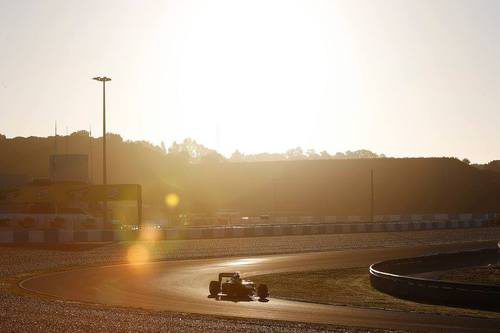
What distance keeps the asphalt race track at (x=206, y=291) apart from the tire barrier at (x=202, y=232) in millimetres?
15158

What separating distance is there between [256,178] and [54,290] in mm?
148045

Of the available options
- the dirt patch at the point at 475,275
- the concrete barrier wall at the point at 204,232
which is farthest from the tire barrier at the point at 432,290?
the concrete barrier wall at the point at 204,232

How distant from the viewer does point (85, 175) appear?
274 ft

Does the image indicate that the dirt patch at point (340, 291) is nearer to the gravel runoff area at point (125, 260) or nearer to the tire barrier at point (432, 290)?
the tire barrier at point (432, 290)

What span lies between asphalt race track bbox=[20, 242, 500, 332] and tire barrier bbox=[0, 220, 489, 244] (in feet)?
49.7

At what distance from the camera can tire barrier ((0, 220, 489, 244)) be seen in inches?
2089

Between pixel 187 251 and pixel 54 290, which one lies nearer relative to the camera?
pixel 54 290

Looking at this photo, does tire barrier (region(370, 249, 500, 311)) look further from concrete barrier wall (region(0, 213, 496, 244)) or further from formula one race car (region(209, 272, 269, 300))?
concrete barrier wall (region(0, 213, 496, 244))

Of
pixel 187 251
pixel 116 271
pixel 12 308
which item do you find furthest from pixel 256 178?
pixel 12 308

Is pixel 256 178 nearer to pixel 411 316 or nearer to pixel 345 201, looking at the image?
pixel 345 201

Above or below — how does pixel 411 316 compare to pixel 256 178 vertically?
below

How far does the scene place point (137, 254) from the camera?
45.5 metres

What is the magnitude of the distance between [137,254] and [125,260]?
416 cm

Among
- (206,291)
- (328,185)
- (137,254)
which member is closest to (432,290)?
(206,291)
